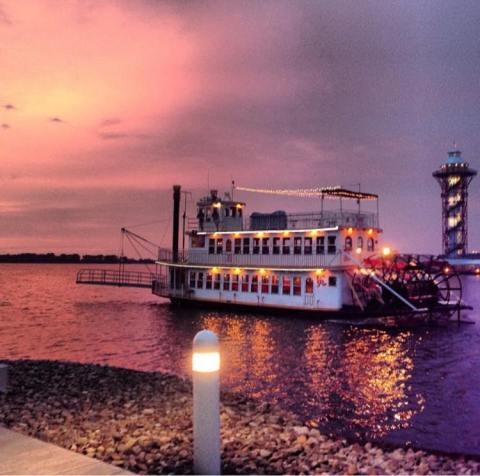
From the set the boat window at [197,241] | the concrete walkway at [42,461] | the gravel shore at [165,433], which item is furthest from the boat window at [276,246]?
the concrete walkway at [42,461]

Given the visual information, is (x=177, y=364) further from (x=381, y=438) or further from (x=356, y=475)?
(x=356, y=475)

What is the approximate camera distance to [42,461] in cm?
510

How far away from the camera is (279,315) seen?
35438 mm

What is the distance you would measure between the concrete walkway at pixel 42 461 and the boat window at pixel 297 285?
29333mm

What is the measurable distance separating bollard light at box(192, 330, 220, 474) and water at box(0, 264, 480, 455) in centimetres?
714

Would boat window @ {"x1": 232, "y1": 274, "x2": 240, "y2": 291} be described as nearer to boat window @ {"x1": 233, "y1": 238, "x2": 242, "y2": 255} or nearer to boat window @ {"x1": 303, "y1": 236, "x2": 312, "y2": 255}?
boat window @ {"x1": 233, "y1": 238, "x2": 242, "y2": 255}

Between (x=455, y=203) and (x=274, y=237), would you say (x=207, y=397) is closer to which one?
(x=274, y=237)

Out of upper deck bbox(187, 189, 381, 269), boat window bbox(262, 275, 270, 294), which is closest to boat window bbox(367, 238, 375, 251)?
upper deck bbox(187, 189, 381, 269)

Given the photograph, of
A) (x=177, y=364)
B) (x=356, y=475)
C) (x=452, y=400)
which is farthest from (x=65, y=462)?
(x=177, y=364)

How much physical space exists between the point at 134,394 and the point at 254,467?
13.3 feet

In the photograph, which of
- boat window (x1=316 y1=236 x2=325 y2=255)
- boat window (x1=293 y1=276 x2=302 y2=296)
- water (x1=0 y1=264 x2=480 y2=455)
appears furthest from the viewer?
boat window (x1=293 y1=276 x2=302 y2=296)

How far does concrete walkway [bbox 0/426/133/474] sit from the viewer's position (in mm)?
4805

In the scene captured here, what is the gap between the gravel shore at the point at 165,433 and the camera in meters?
6.30

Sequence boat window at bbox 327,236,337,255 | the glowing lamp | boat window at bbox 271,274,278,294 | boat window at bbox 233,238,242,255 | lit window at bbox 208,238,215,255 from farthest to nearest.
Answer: lit window at bbox 208,238,215,255 → boat window at bbox 233,238,242,255 → boat window at bbox 271,274,278,294 → boat window at bbox 327,236,337,255 → the glowing lamp
